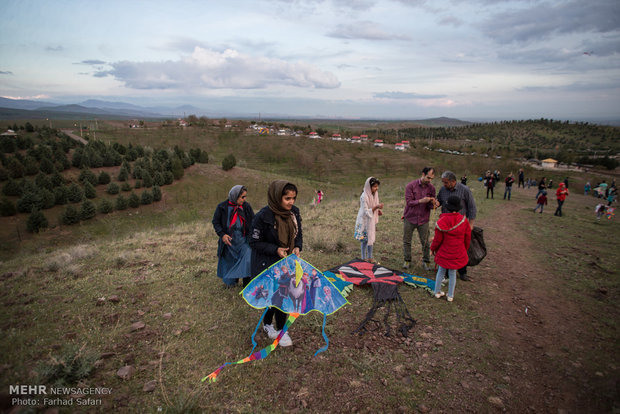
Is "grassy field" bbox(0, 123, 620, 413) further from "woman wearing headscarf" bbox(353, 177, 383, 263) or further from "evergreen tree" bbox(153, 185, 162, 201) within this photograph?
"evergreen tree" bbox(153, 185, 162, 201)

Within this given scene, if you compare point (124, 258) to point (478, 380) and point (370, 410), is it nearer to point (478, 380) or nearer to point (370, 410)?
point (370, 410)

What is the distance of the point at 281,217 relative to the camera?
356 centimetres

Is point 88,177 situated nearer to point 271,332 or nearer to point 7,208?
point 7,208

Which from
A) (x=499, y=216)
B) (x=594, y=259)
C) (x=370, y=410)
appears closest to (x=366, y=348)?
(x=370, y=410)

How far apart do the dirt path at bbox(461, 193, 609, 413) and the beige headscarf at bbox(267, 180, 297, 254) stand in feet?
9.34

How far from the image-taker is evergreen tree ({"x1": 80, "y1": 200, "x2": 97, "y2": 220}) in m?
21.2

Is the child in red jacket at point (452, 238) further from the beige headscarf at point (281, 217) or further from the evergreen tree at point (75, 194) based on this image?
the evergreen tree at point (75, 194)

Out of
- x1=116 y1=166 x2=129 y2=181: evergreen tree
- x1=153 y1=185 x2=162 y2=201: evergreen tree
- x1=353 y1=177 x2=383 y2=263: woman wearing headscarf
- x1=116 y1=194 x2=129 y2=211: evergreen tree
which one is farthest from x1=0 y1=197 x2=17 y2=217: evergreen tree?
x1=353 y1=177 x2=383 y2=263: woman wearing headscarf

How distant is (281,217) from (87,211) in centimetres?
2399

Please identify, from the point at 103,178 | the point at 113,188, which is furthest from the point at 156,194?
the point at 103,178

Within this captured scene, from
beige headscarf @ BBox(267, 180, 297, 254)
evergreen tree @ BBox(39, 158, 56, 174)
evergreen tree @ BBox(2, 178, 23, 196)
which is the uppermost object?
beige headscarf @ BBox(267, 180, 297, 254)

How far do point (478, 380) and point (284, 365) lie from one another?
7.39 ft

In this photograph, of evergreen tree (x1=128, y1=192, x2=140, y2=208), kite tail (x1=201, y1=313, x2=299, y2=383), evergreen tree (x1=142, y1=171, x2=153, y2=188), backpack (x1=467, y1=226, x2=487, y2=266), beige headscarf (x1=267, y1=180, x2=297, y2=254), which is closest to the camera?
kite tail (x1=201, y1=313, x2=299, y2=383)

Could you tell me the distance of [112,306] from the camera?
455cm
